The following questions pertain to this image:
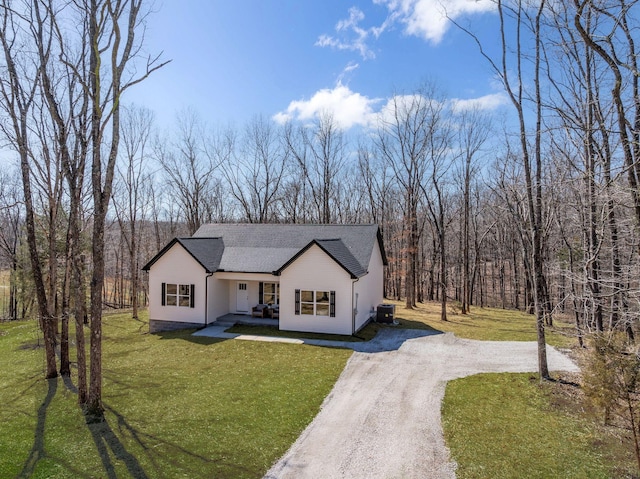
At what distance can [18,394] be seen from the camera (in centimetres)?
1050

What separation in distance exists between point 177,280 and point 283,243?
18.8 feet

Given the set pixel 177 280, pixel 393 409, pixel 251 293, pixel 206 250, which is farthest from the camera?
pixel 251 293

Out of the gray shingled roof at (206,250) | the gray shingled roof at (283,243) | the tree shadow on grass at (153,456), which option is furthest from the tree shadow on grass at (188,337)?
the tree shadow on grass at (153,456)

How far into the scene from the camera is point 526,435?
7.86 meters

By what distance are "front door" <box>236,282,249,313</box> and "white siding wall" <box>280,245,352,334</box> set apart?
3283mm

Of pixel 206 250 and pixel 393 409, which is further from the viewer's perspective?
pixel 206 250

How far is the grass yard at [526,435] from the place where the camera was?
666 centimetres

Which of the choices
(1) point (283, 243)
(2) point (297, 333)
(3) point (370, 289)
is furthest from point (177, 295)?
(3) point (370, 289)

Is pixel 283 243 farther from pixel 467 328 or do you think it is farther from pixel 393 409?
pixel 393 409

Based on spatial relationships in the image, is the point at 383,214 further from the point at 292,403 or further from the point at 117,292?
the point at 117,292

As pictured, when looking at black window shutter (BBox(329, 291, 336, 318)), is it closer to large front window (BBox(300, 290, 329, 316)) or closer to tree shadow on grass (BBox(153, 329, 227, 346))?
large front window (BBox(300, 290, 329, 316))

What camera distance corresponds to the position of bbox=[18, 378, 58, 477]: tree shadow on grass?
680 centimetres

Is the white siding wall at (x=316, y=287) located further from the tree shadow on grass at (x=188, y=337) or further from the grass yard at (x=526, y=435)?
the grass yard at (x=526, y=435)

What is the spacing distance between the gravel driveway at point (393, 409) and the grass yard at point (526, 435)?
455 millimetres
